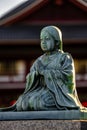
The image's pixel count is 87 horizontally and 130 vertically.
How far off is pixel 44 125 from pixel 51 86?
1.84 feet

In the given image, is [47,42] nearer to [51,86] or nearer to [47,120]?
[51,86]

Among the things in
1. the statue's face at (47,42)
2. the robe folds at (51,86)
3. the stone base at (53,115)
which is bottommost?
the stone base at (53,115)

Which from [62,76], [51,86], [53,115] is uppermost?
[62,76]

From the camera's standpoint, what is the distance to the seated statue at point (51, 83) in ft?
24.6

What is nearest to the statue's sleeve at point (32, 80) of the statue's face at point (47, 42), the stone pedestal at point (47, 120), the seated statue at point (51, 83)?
the seated statue at point (51, 83)

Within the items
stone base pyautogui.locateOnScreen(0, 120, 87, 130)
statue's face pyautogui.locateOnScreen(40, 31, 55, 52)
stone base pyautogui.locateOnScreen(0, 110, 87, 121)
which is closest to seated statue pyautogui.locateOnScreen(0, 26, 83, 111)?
statue's face pyautogui.locateOnScreen(40, 31, 55, 52)

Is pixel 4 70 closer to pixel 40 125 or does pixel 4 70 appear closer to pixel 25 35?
pixel 25 35

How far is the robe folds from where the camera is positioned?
294 inches

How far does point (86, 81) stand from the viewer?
84.8 feet

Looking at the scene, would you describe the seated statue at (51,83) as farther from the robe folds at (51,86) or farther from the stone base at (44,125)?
the stone base at (44,125)

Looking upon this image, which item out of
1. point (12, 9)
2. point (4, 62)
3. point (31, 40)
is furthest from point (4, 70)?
point (12, 9)

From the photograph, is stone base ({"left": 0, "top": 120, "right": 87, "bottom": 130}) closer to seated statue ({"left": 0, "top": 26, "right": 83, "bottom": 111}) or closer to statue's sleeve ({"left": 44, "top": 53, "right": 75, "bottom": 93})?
seated statue ({"left": 0, "top": 26, "right": 83, "bottom": 111})

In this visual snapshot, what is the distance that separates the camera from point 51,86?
7.61 meters

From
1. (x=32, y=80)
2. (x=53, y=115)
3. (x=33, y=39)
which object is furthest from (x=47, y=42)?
(x=33, y=39)
